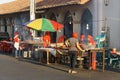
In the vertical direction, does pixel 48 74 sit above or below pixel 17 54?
below

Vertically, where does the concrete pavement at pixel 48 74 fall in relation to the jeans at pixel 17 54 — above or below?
below

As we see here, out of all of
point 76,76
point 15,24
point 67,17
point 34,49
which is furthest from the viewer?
point 15,24

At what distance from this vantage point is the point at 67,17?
1028 inches

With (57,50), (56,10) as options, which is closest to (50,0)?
(56,10)

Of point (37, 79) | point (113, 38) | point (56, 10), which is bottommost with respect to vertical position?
point (37, 79)

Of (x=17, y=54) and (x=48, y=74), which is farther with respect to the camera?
(x=17, y=54)

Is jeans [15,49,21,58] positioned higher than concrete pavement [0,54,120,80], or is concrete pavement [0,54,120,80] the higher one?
jeans [15,49,21,58]

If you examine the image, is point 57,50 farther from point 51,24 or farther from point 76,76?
point 76,76

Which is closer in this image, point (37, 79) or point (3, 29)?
point (37, 79)

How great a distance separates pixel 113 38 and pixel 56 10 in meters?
8.10

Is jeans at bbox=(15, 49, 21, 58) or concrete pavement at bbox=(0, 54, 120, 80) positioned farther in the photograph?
jeans at bbox=(15, 49, 21, 58)

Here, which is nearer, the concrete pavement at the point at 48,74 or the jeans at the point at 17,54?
the concrete pavement at the point at 48,74

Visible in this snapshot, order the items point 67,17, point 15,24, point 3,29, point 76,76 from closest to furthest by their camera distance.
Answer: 1. point 76,76
2. point 67,17
3. point 15,24
4. point 3,29

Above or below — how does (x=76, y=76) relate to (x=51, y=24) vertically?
below
